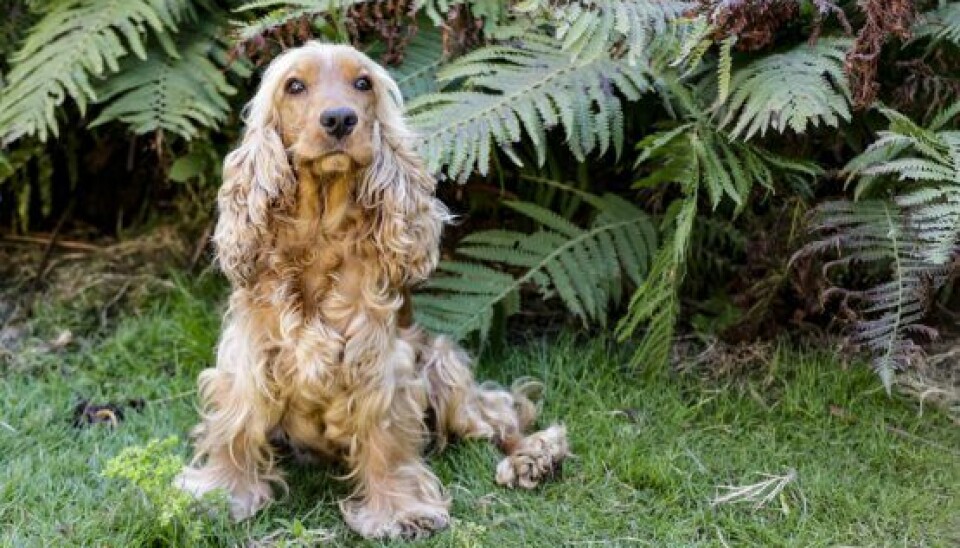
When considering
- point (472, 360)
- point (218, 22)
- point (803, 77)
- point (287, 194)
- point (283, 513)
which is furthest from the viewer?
point (218, 22)

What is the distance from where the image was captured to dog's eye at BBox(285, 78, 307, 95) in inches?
138

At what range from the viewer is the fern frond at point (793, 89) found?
3936 millimetres

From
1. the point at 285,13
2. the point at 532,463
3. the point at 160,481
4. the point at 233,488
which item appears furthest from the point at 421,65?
the point at 160,481

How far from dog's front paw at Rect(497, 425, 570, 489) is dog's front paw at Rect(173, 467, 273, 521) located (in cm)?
74

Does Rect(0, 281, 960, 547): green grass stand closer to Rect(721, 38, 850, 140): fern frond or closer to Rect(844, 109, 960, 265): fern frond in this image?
Rect(844, 109, 960, 265): fern frond

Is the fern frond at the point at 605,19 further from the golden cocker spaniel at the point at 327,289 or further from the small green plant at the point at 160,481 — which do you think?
the small green plant at the point at 160,481

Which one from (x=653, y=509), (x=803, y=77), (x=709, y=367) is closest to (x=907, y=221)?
(x=803, y=77)

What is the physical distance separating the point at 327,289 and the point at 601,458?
1.09 metres

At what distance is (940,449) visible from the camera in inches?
165

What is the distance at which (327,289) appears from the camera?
12.0ft

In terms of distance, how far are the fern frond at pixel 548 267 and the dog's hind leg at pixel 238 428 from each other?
3.18ft

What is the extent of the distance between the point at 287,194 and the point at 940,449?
7.63 feet

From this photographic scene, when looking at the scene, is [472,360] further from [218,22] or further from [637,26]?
[218,22]

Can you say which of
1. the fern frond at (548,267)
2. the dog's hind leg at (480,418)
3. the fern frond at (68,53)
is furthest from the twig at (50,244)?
the dog's hind leg at (480,418)
